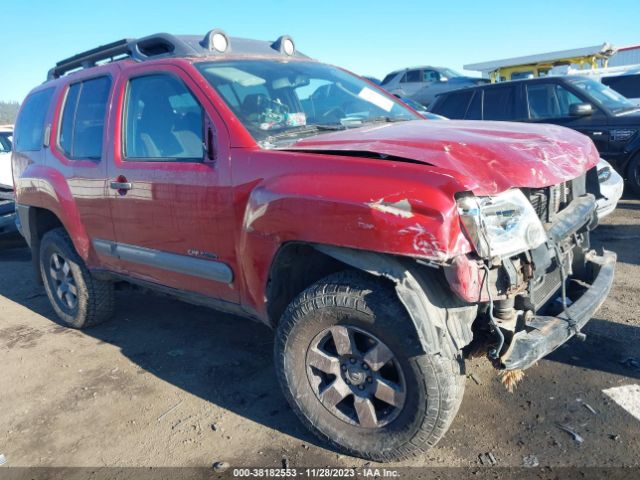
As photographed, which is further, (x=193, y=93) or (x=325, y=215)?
(x=193, y=93)

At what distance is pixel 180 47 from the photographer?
11.2 feet

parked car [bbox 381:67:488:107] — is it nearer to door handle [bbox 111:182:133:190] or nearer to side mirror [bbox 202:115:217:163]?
door handle [bbox 111:182:133:190]

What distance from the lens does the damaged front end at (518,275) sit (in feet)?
7.00

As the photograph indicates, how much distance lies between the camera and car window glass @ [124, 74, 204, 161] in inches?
122

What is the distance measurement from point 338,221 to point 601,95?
21.9 ft

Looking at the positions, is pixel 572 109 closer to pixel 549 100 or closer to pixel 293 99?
pixel 549 100

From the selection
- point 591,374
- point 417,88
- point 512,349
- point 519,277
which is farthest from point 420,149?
point 417,88

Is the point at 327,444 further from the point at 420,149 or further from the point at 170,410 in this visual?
the point at 420,149

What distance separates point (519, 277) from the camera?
2279 mm

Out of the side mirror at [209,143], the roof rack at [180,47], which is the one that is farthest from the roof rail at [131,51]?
the side mirror at [209,143]

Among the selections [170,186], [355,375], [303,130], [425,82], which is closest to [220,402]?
[355,375]

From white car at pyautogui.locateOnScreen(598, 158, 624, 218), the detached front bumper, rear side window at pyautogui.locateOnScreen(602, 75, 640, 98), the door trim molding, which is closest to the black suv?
white car at pyautogui.locateOnScreen(598, 158, 624, 218)

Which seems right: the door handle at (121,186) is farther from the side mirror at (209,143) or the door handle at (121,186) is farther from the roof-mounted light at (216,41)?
the roof-mounted light at (216,41)

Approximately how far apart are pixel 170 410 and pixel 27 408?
949 mm
